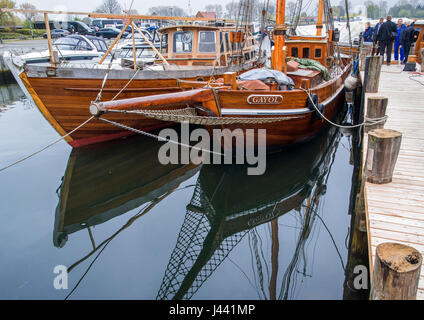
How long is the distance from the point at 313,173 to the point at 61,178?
654 centimetres

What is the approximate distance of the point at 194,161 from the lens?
366 inches

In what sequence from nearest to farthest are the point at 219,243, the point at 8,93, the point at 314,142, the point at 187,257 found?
the point at 187,257, the point at 219,243, the point at 314,142, the point at 8,93

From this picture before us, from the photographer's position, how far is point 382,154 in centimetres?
448

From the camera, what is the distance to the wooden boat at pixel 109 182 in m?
6.78

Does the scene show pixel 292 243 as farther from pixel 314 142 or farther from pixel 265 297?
pixel 314 142

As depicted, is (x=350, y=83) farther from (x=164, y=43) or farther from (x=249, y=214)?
(x=249, y=214)

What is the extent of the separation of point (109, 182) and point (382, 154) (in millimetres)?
6138

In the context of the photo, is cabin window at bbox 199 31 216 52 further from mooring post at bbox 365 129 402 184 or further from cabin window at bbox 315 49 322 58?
mooring post at bbox 365 129 402 184

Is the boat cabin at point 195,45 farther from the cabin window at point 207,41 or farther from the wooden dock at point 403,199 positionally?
the wooden dock at point 403,199

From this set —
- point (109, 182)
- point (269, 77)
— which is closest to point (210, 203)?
point (109, 182)

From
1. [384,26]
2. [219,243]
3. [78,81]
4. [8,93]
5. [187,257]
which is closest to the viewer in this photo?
[187,257]

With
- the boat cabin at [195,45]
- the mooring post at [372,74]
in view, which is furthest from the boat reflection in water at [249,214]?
the boat cabin at [195,45]

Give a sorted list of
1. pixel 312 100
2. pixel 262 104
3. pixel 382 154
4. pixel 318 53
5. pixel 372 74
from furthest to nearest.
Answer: pixel 318 53 < pixel 372 74 < pixel 312 100 < pixel 262 104 < pixel 382 154
